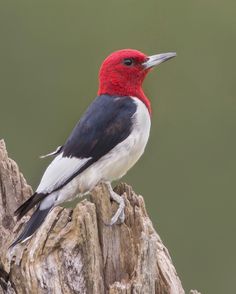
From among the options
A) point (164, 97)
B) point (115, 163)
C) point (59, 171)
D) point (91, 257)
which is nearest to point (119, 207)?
point (91, 257)

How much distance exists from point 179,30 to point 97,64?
92cm

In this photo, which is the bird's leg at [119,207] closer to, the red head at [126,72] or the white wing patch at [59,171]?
the white wing patch at [59,171]

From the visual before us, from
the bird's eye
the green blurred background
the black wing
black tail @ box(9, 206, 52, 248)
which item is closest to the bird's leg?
black tail @ box(9, 206, 52, 248)

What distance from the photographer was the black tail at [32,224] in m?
6.60

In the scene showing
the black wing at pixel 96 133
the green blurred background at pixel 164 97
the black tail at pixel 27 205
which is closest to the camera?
the black tail at pixel 27 205

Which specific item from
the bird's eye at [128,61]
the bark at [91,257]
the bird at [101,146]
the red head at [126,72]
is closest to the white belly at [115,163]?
the bird at [101,146]

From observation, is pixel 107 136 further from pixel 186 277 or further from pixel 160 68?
pixel 160 68

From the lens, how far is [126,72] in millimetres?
7832

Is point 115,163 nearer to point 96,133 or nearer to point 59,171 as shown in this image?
point 96,133

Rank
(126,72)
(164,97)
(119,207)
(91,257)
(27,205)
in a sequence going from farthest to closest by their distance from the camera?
(164,97)
(126,72)
(27,205)
(119,207)
(91,257)

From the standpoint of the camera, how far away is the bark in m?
6.30

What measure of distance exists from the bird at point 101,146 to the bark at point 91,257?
0.41 m

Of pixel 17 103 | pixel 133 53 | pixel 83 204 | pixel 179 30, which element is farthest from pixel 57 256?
pixel 179 30

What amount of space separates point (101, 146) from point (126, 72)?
65cm
